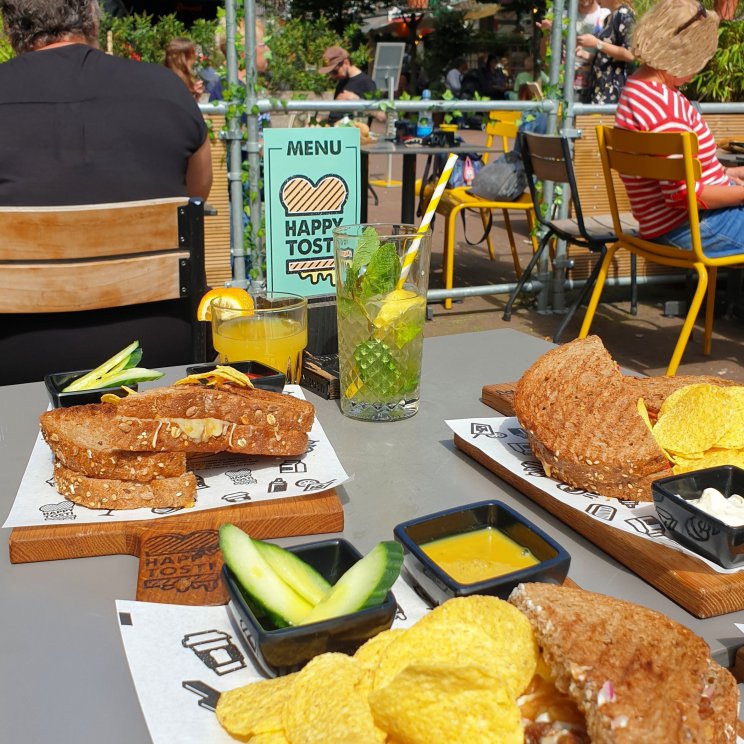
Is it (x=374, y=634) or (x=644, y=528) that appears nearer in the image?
(x=374, y=634)

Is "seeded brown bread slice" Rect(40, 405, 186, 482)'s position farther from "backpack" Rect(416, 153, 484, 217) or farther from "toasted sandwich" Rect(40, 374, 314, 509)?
"backpack" Rect(416, 153, 484, 217)

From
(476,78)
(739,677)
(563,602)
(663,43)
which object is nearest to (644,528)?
(739,677)

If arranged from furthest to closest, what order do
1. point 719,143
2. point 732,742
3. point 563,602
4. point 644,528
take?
point 719,143 → point 644,528 → point 563,602 → point 732,742

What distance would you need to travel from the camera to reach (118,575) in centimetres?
Answer: 111

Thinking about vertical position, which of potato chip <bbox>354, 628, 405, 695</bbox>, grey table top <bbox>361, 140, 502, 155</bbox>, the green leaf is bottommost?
potato chip <bbox>354, 628, 405, 695</bbox>

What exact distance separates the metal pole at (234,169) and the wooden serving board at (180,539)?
3344 mm

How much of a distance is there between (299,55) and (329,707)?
1588cm

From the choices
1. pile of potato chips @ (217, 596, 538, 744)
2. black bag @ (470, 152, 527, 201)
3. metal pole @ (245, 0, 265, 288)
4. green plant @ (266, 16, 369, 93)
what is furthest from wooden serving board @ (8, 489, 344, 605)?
green plant @ (266, 16, 369, 93)

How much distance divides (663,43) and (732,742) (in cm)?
414

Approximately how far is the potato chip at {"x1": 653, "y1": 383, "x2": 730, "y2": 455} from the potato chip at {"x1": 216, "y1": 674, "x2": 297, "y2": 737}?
747mm

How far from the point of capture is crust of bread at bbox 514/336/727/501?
1240 millimetres

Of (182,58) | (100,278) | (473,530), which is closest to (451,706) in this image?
(473,530)

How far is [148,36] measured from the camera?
44.1 ft

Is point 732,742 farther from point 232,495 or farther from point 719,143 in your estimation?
point 719,143
